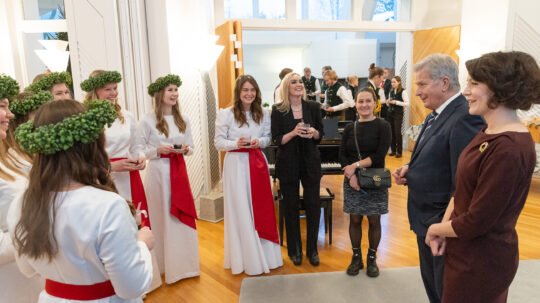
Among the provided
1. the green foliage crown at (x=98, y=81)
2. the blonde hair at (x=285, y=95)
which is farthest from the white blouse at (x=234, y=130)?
the green foliage crown at (x=98, y=81)

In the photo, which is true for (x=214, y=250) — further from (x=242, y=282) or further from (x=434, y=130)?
(x=434, y=130)

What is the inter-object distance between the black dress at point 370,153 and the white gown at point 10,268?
2344mm

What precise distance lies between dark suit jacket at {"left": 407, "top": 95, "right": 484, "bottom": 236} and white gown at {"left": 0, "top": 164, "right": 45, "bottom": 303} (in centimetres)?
192

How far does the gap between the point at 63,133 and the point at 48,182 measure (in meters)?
0.17

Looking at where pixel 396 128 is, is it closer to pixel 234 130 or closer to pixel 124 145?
pixel 234 130

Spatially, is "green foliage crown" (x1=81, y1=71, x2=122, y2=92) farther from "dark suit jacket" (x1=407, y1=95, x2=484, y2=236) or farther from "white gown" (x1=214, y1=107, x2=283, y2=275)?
"dark suit jacket" (x1=407, y1=95, x2=484, y2=236)

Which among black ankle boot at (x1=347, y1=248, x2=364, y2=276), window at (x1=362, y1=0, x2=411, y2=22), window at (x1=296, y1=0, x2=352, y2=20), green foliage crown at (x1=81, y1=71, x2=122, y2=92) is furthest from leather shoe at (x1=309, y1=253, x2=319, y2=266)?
window at (x1=362, y1=0, x2=411, y2=22)

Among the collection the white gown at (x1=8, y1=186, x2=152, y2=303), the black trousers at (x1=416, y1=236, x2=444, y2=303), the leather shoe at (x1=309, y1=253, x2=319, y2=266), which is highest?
the white gown at (x1=8, y1=186, x2=152, y2=303)

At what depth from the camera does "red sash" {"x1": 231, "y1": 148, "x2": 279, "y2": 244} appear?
3193mm

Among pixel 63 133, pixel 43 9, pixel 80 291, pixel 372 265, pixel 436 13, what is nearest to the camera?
pixel 63 133

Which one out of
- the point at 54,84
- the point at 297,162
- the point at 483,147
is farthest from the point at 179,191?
the point at 483,147

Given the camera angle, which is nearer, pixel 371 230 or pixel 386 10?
pixel 371 230

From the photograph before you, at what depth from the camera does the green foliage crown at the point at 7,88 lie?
5.08 ft

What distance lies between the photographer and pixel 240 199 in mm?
3197
